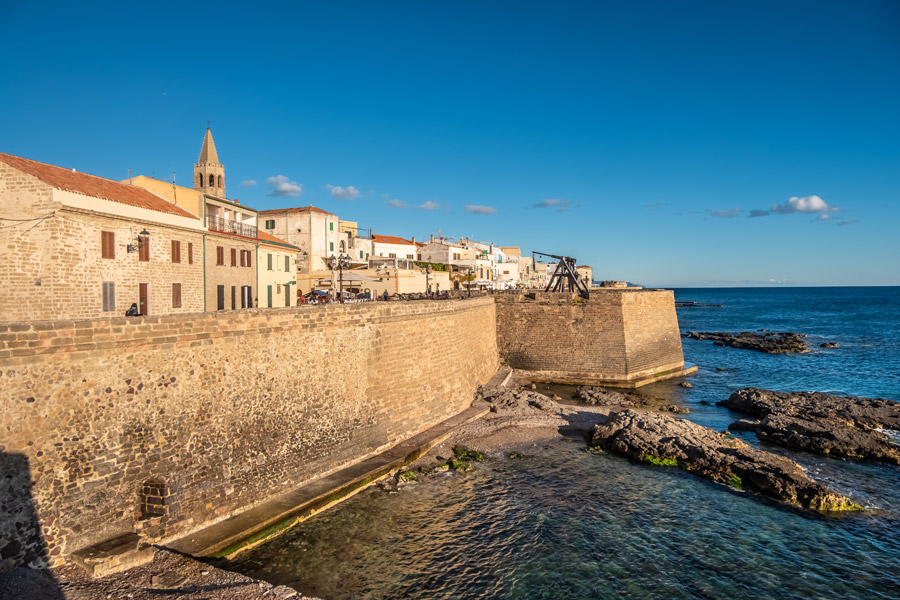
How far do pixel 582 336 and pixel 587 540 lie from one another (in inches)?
694

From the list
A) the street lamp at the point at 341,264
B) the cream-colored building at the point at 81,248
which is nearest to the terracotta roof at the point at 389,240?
the street lamp at the point at 341,264

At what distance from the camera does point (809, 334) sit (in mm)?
55469

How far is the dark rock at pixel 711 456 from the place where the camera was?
41.6ft

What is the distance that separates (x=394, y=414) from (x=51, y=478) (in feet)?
27.7

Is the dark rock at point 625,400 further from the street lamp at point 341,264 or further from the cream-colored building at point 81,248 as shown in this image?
the cream-colored building at point 81,248

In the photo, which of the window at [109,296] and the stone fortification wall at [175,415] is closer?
the stone fortification wall at [175,415]

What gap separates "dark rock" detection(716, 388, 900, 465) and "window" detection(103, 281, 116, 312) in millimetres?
20997

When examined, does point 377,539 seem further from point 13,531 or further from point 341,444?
point 13,531

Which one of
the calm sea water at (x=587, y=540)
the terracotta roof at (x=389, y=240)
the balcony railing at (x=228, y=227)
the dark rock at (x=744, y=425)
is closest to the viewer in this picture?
the calm sea water at (x=587, y=540)

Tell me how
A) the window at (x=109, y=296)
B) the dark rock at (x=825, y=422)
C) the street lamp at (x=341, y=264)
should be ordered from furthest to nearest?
1. the street lamp at (x=341, y=264)
2. the dark rock at (x=825, y=422)
3. the window at (x=109, y=296)

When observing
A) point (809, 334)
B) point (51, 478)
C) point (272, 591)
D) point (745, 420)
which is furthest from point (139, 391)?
point (809, 334)

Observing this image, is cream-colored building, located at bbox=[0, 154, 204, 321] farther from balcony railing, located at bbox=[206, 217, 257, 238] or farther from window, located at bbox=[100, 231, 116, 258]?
balcony railing, located at bbox=[206, 217, 257, 238]

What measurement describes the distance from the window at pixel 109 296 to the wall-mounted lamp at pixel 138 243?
130 centimetres

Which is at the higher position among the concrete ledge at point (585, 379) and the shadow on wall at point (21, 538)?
the shadow on wall at point (21, 538)
